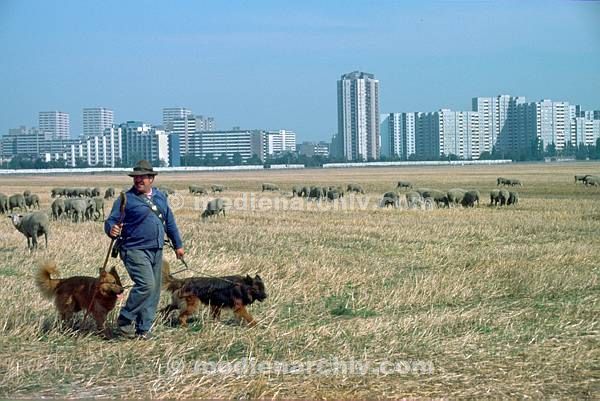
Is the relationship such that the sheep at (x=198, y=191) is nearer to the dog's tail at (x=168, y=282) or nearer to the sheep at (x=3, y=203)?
the sheep at (x=3, y=203)

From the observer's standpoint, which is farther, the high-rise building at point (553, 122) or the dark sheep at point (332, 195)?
the high-rise building at point (553, 122)

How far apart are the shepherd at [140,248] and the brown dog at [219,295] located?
0.55 meters

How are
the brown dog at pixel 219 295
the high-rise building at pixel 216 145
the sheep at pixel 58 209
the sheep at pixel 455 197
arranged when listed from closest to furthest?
the brown dog at pixel 219 295, the sheep at pixel 58 209, the sheep at pixel 455 197, the high-rise building at pixel 216 145

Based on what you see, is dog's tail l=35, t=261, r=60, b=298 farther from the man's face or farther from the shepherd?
the man's face

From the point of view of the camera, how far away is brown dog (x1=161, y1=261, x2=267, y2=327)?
8.62 m

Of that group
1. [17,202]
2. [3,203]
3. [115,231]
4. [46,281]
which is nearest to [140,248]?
[115,231]

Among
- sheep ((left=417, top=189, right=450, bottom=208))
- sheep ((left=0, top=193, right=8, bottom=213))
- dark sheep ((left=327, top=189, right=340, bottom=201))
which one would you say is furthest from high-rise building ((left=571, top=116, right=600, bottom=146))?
sheep ((left=0, top=193, right=8, bottom=213))

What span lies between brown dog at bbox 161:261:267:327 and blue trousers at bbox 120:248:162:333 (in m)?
0.56

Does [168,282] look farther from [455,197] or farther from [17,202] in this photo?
[455,197]

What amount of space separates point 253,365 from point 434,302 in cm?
390

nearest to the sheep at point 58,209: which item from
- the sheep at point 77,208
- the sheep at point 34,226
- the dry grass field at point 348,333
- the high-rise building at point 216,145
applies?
the sheep at point 77,208

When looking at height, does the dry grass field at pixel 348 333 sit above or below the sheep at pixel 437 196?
below

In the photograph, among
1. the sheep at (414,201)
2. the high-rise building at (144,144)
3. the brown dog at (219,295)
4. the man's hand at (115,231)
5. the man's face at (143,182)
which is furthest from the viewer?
the high-rise building at (144,144)

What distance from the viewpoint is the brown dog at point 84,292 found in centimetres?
805
